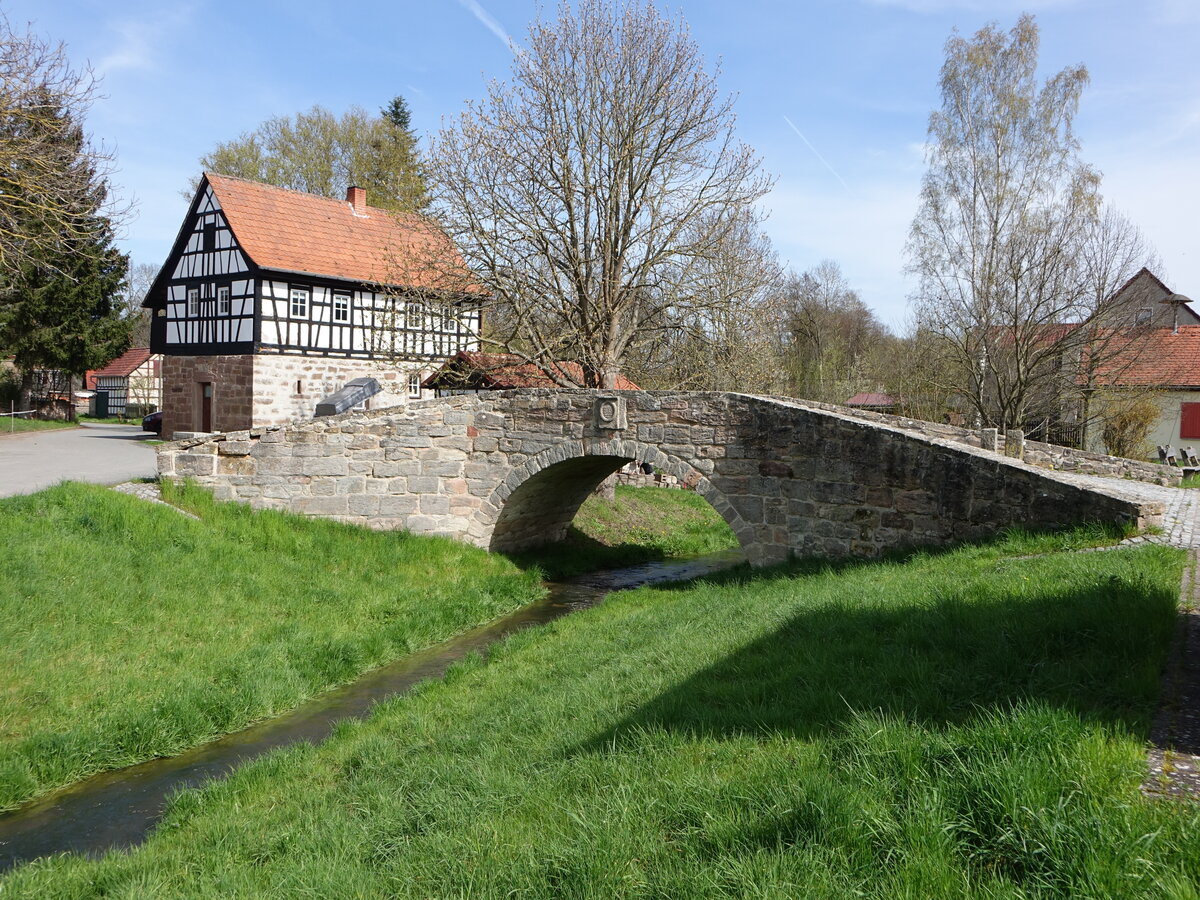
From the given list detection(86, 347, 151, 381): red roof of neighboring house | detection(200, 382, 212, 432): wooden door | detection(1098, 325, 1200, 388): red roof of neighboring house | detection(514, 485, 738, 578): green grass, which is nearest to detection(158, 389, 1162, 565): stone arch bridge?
detection(514, 485, 738, 578): green grass

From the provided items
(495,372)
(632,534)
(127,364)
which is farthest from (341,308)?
(127,364)

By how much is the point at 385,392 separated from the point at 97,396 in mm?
30758

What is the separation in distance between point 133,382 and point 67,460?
31.9m

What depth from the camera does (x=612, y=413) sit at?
12.1 m

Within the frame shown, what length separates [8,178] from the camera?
30.1 ft

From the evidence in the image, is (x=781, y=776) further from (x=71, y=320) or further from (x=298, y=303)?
(x=71, y=320)

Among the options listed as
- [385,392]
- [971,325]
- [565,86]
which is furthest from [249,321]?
[971,325]

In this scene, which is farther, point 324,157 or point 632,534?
point 324,157

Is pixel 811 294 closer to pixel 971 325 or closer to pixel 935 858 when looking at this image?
pixel 971 325

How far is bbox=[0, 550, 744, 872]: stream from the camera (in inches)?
230

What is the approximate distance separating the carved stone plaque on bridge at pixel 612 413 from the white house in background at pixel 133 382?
3785 centimetres

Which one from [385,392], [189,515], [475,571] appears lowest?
[475,571]

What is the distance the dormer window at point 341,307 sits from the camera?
81.3 feet

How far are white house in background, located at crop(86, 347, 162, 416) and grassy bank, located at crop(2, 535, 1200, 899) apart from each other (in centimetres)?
4281
